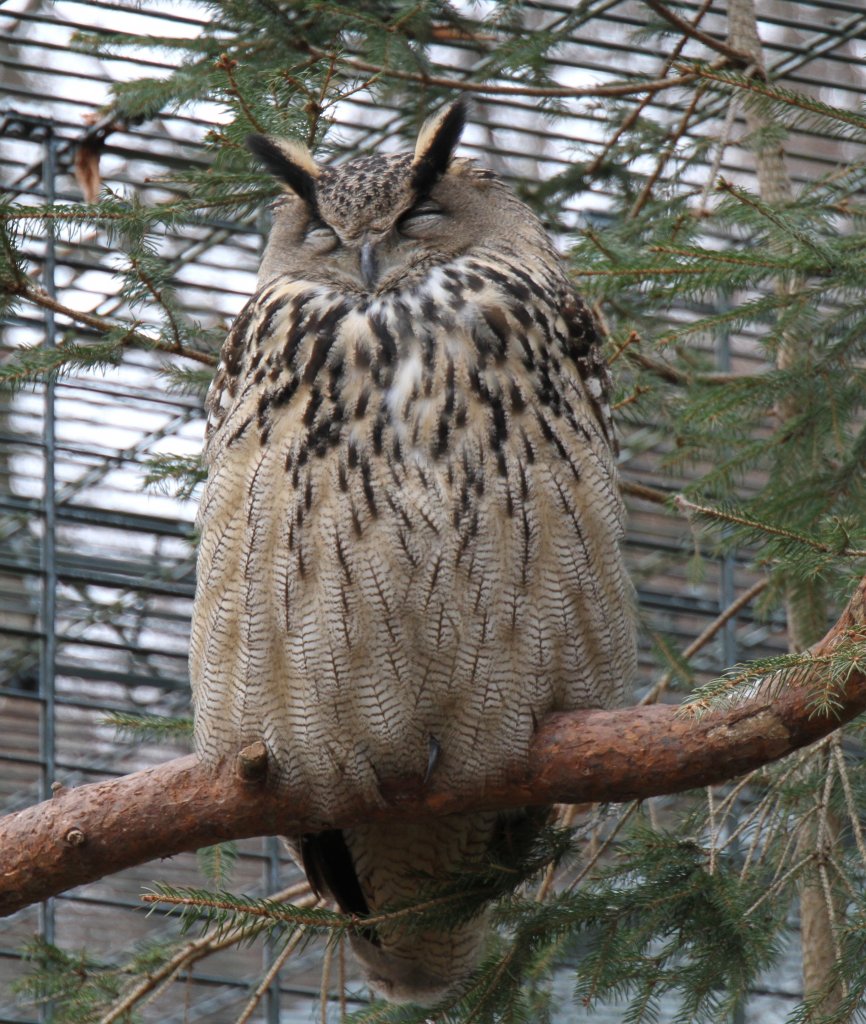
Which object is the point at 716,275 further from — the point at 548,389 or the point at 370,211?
the point at 370,211

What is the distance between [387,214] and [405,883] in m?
1.34

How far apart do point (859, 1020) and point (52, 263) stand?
9.32 feet

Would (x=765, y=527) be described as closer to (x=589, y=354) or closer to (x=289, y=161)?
(x=589, y=354)

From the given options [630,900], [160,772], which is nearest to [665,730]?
[630,900]

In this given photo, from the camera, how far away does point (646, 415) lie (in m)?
3.78

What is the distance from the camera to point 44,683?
414 centimetres

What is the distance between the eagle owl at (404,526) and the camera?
8.68 ft

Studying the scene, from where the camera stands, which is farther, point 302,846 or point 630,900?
point 302,846

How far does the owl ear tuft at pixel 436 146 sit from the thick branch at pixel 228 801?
1108mm

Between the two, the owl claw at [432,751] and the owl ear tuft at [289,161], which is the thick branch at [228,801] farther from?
the owl ear tuft at [289,161]

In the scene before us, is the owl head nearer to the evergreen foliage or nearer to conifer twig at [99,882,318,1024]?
the evergreen foliage

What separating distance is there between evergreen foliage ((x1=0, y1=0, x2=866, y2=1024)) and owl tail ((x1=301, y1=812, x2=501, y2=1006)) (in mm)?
93

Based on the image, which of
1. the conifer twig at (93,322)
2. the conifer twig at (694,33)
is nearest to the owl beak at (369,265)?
the conifer twig at (93,322)

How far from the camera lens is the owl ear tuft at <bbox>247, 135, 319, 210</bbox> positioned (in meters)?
3.11
